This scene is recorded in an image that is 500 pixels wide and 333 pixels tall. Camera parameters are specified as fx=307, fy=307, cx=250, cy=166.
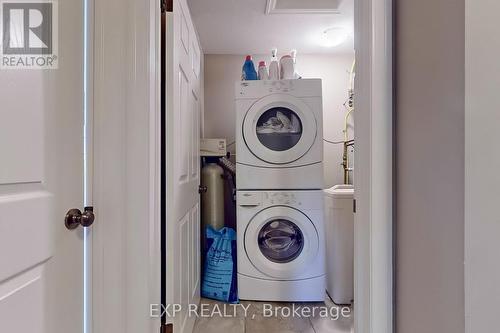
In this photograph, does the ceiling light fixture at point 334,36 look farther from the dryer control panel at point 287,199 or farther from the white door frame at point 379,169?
the white door frame at point 379,169

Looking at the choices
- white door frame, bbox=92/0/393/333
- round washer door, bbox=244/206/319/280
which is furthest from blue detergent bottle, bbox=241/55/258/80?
white door frame, bbox=92/0/393/333

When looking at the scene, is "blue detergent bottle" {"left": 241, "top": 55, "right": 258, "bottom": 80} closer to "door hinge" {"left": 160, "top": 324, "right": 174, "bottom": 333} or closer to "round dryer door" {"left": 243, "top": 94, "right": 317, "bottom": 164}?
"round dryer door" {"left": 243, "top": 94, "right": 317, "bottom": 164}

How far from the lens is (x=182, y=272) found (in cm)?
146

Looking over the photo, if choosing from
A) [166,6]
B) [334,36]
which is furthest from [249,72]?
[166,6]

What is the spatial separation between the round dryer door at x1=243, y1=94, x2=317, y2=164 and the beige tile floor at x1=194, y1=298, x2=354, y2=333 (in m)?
1.05

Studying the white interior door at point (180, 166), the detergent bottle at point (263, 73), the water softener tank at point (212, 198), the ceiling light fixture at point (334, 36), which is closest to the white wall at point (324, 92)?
the ceiling light fixture at point (334, 36)

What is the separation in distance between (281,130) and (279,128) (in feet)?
0.07

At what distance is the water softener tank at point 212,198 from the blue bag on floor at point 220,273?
30cm

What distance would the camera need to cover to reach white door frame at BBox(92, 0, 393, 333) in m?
1.01

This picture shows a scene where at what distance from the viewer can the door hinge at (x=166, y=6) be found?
48.9 inches

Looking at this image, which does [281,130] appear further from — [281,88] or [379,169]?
[379,169]

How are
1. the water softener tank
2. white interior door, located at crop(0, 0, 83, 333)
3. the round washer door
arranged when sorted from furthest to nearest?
the water softener tank < the round washer door < white interior door, located at crop(0, 0, 83, 333)

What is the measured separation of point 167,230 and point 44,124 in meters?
0.61

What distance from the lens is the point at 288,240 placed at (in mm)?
2287
